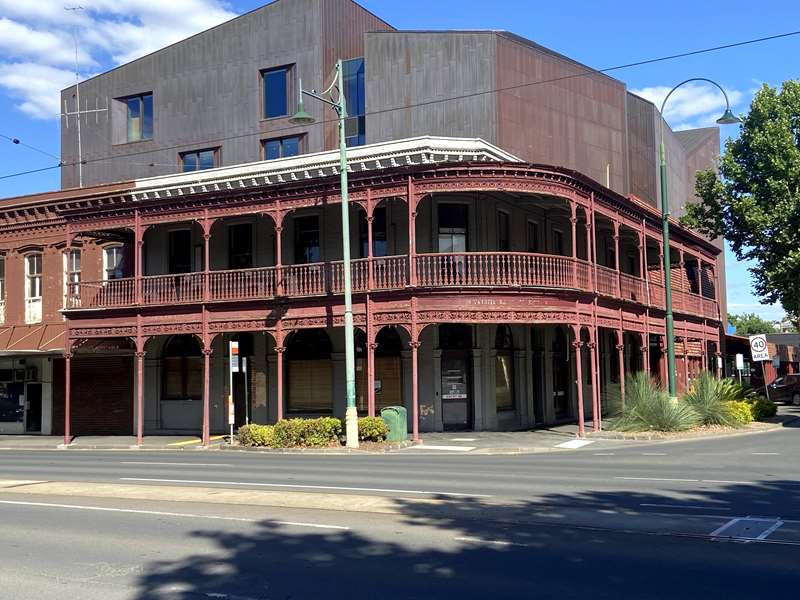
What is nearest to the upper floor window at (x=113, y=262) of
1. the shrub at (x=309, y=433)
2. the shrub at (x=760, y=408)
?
the shrub at (x=309, y=433)

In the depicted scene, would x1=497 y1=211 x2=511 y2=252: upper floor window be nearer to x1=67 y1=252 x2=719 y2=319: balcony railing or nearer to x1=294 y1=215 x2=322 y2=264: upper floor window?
x1=67 y1=252 x2=719 y2=319: balcony railing

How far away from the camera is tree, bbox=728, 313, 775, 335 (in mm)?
119238

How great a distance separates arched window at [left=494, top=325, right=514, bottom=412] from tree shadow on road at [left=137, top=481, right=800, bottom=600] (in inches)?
616

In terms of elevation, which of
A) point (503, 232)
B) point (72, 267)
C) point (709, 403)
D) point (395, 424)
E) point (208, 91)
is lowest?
point (395, 424)

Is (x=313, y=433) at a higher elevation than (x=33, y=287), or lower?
lower

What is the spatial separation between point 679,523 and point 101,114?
35.9 metres

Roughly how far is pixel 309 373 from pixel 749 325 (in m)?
107

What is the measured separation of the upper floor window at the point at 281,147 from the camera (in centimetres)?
3491

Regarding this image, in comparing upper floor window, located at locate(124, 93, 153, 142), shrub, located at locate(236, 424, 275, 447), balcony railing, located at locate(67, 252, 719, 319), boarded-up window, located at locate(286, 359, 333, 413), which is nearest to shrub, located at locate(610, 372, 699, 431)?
balcony railing, located at locate(67, 252, 719, 319)

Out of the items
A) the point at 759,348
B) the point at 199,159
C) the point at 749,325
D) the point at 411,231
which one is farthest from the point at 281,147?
the point at 749,325

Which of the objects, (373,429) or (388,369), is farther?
(388,369)

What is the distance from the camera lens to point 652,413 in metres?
24.1

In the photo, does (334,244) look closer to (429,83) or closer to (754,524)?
(429,83)

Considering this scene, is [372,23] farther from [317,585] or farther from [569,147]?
[317,585]
